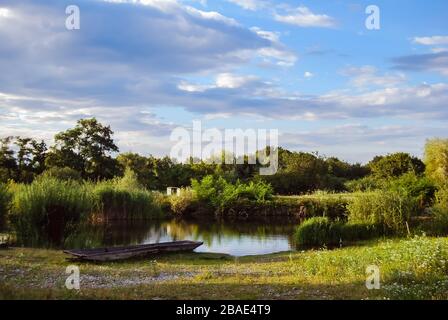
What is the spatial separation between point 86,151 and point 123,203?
57.0 feet

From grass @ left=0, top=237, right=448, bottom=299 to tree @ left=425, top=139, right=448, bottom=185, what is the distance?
21727 millimetres

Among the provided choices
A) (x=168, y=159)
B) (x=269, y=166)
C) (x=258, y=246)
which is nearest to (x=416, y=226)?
(x=258, y=246)

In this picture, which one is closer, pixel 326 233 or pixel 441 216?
pixel 326 233

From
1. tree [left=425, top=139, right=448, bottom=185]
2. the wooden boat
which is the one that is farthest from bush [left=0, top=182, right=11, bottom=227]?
tree [left=425, top=139, right=448, bottom=185]

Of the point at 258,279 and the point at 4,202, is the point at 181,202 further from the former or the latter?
the point at 258,279

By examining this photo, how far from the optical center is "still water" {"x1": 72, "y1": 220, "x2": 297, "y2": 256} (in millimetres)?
20562

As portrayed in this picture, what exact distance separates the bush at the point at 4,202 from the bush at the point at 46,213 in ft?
0.93

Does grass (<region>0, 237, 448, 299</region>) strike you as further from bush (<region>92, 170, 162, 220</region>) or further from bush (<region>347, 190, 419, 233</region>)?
bush (<region>92, 170, 162, 220</region>)

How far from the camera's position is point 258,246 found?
2088 centimetres

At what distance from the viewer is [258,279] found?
10758 mm

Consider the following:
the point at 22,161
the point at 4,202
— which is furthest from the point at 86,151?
the point at 4,202

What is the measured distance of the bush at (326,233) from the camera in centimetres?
2041

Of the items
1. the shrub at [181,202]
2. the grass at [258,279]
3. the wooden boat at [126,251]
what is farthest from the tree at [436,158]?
the grass at [258,279]
